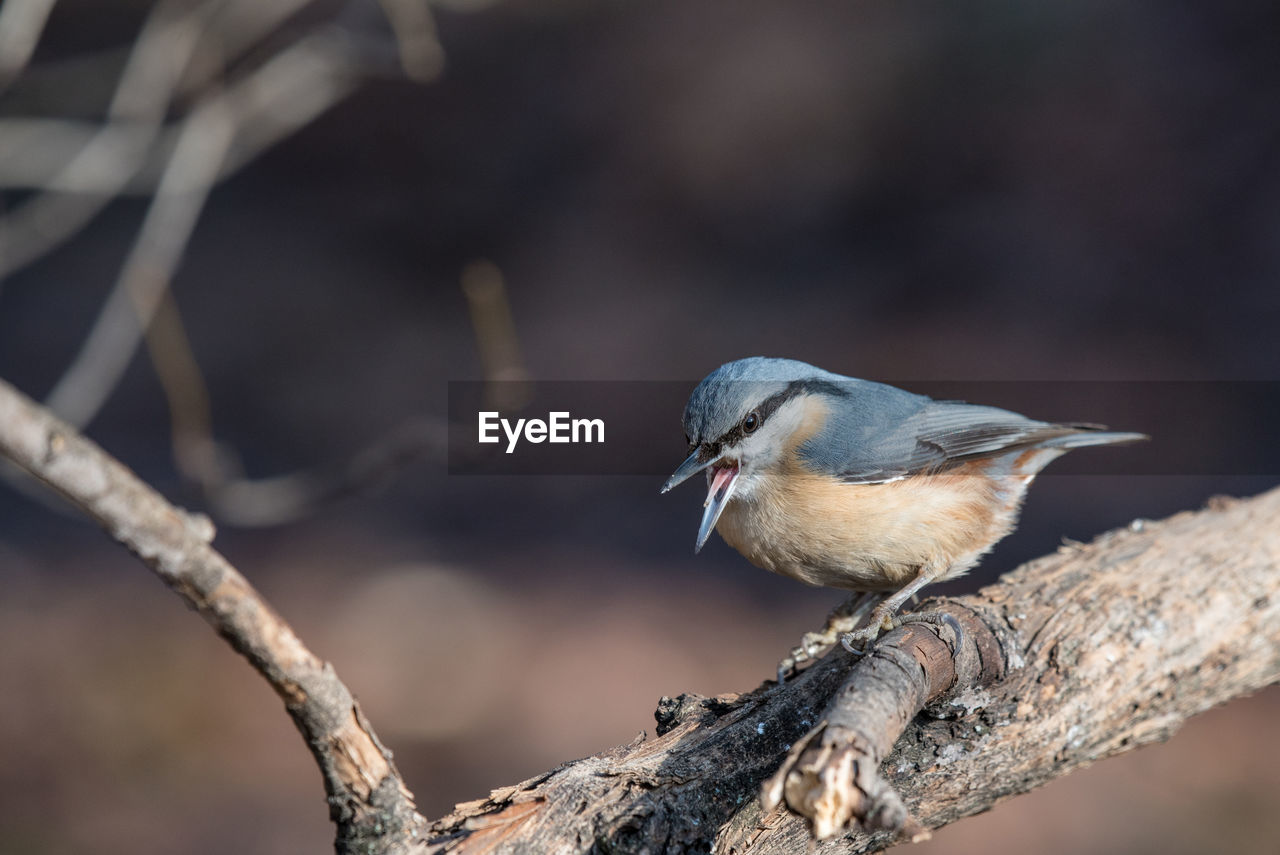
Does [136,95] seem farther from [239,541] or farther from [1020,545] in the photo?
[1020,545]

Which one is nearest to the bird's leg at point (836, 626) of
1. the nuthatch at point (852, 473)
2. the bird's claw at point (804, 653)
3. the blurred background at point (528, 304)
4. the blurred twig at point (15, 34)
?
the bird's claw at point (804, 653)

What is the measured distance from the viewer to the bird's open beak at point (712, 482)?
241 centimetres

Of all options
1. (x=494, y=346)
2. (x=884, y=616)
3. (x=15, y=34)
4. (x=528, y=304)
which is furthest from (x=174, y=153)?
(x=528, y=304)

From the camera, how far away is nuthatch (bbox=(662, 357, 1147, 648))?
260 centimetres

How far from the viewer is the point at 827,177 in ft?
31.4

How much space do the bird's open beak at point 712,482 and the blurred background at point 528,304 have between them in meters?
0.68

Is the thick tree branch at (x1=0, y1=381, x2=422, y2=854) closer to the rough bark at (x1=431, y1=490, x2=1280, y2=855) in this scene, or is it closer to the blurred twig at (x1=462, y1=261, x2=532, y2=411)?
the rough bark at (x1=431, y1=490, x2=1280, y2=855)

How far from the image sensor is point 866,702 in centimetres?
174

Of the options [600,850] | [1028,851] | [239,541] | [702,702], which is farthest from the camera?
[239,541]

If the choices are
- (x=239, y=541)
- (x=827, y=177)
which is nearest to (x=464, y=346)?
(x=239, y=541)

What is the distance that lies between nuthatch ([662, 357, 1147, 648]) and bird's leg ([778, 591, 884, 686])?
0.17 meters

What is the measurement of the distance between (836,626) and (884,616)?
17.5 inches

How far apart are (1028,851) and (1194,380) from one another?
13.1ft

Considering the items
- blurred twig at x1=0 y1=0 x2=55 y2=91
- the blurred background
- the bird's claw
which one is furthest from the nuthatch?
blurred twig at x1=0 y1=0 x2=55 y2=91
